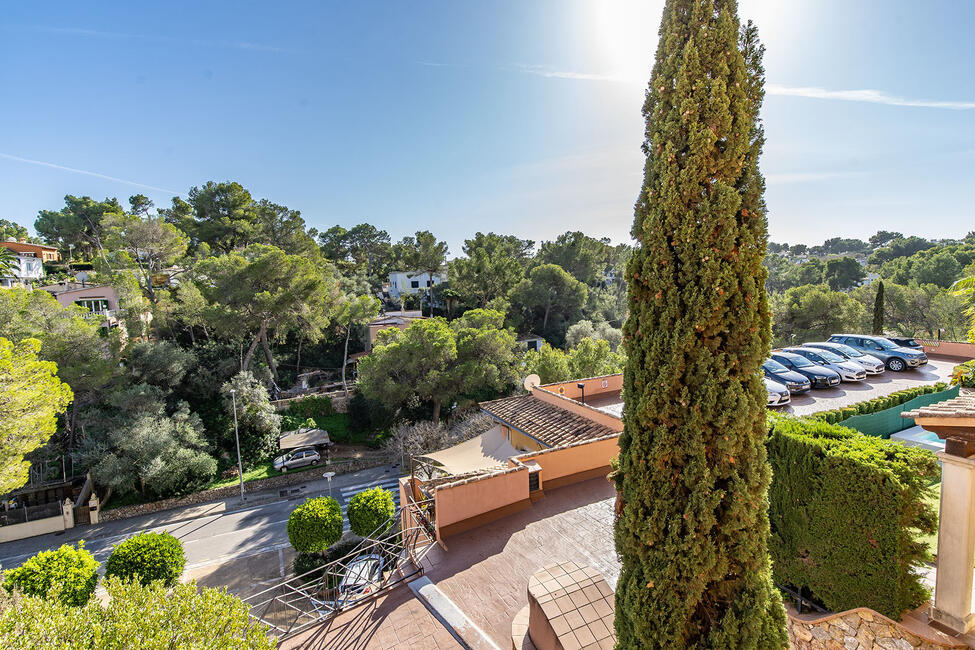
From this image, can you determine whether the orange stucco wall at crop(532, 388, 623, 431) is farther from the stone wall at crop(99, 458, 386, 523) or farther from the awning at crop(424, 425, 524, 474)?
the stone wall at crop(99, 458, 386, 523)

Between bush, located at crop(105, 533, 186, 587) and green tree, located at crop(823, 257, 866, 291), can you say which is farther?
green tree, located at crop(823, 257, 866, 291)

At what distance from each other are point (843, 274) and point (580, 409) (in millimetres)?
59151

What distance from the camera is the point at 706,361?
149 inches

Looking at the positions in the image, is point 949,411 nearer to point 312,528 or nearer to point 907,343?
point 312,528

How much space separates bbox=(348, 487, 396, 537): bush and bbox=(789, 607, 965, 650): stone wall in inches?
362

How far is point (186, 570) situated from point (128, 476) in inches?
297

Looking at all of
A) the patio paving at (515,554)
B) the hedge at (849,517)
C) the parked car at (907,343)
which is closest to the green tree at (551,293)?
the parked car at (907,343)

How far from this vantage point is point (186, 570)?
15.6 metres

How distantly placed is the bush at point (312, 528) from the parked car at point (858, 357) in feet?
62.2

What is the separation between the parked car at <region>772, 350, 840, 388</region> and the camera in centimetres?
1483

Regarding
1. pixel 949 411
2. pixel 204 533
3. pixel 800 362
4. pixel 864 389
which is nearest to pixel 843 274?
pixel 800 362

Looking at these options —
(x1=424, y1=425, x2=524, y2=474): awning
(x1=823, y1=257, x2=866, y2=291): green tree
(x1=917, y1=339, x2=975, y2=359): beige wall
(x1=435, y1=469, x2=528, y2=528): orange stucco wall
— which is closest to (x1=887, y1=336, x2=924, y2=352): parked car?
(x1=917, y1=339, x2=975, y2=359): beige wall

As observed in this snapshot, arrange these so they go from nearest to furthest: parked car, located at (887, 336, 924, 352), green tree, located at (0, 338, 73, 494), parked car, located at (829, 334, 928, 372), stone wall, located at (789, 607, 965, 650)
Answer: stone wall, located at (789, 607, 965, 650)
green tree, located at (0, 338, 73, 494)
parked car, located at (829, 334, 928, 372)
parked car, located at (887, 336, 924, 352)

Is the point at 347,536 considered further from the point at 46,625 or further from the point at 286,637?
the point at 46,625
